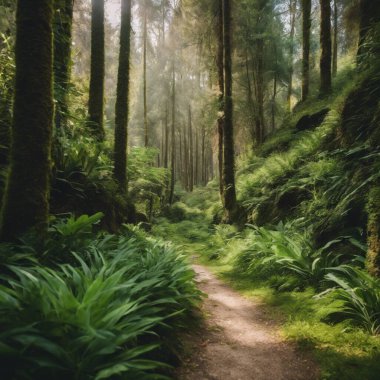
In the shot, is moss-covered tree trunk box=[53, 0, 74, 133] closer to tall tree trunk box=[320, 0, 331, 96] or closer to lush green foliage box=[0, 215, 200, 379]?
lush green foliage box=[0, 215, 200, 379]

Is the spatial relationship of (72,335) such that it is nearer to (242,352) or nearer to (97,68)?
(242,352)

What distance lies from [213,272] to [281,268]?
102 inches

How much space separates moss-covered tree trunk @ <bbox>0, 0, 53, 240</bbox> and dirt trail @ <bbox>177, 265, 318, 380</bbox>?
2451mm

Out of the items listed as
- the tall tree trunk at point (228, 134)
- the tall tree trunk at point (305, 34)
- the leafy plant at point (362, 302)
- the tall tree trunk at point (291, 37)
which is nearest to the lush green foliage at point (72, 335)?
the leafy plant at point (362, 302)

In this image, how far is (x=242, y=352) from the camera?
3691 millimetres

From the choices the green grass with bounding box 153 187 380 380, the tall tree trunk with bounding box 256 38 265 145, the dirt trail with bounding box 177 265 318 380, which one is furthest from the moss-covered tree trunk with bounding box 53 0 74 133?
the tall tree trunk with bounding box 256 38 265 145

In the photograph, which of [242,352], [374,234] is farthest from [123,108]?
[242,352]

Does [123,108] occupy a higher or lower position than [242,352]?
higher

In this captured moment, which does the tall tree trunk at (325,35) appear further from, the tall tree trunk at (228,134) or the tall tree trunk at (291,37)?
the tall tree trunk at (291,37)

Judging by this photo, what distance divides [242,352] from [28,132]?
3.66 meters

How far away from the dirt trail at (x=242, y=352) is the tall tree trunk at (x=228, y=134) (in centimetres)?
695

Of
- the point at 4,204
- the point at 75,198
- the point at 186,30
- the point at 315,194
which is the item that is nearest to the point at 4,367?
the point at 4,204

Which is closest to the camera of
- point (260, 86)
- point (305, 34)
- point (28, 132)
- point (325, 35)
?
point (28, 132)

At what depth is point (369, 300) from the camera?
3701 mm
